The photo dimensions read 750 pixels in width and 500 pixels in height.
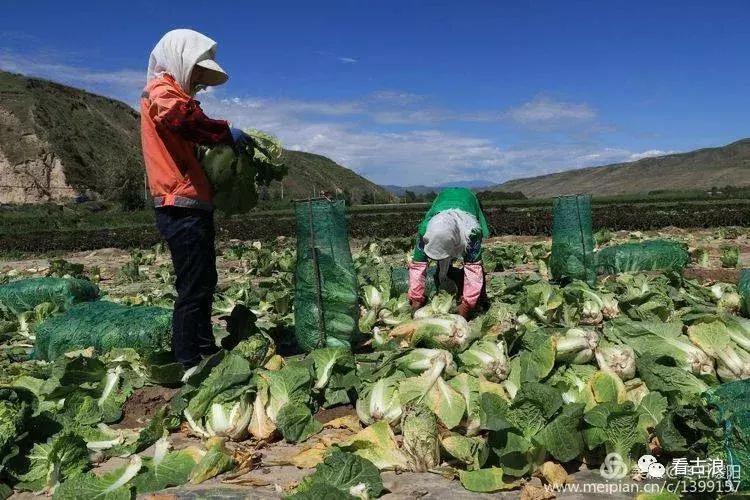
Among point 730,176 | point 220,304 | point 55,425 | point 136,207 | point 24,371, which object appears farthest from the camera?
point 730,176

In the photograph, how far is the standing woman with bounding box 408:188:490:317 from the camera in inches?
257

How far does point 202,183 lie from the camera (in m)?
4.96

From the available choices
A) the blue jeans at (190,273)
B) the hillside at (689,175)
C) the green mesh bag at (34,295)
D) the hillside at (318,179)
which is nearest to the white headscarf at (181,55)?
the blue jeans at (190,273)

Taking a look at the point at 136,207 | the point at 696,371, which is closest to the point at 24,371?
the point at 696,371

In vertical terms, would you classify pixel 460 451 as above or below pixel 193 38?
below

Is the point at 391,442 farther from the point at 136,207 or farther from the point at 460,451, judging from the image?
the point at 136,207

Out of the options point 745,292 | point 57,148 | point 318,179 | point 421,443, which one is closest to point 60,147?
point 57,148

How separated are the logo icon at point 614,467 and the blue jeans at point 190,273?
3.29 m

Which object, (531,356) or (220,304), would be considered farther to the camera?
(220,304)

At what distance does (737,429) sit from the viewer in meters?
3.02

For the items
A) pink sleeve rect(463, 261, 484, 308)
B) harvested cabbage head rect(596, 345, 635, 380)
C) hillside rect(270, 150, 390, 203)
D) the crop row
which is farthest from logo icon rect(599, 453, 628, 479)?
hillside rect(270, 150, 390, 203)

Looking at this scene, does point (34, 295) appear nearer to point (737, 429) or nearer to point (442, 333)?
point (442, 333)

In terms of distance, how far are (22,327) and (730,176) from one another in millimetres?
171224

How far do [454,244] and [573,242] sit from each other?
309 cm
